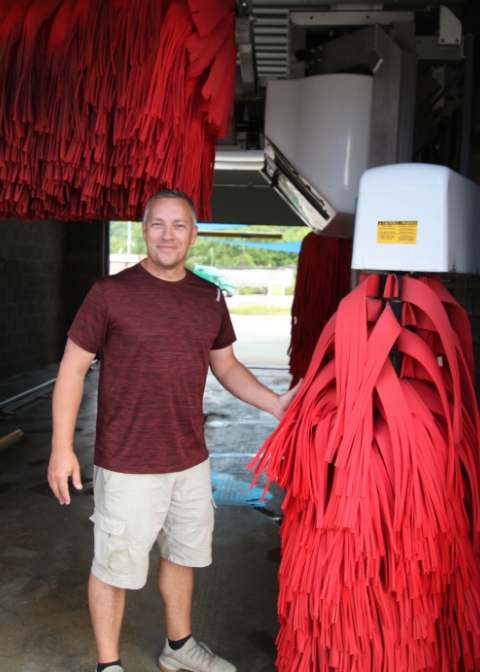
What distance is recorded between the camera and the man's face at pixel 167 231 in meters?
1.71

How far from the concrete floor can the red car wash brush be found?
73 centimetres

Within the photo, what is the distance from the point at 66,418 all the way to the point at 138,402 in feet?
0.59

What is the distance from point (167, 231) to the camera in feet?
5.68

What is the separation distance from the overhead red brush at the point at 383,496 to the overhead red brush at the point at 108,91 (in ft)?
1.88

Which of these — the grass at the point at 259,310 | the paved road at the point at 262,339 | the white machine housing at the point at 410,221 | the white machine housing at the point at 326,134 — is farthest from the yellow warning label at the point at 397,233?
the grass at the point at 259,310

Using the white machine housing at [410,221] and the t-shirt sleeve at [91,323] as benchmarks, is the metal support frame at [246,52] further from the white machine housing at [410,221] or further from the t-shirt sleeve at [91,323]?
the t-shirt sleeve at [91,323]

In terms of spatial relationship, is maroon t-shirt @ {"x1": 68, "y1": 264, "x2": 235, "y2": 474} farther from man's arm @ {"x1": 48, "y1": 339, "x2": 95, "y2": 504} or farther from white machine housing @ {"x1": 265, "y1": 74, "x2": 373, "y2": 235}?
white machine housing @ {"x1": 265, "y1": 74, "x2": 373, "y2": 235}

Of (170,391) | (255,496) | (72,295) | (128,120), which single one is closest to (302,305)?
(255,496)

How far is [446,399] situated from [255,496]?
7.43 feet

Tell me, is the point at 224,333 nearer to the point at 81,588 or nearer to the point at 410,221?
the point at 410,221

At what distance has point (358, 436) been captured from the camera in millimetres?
1310

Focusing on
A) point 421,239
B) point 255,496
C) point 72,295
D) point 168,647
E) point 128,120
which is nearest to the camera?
point 421,239

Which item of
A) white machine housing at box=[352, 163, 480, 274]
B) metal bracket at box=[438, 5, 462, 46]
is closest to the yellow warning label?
white machine housing at box=[352, 163, 480, 274]

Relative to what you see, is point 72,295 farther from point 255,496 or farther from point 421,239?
point 421,239
